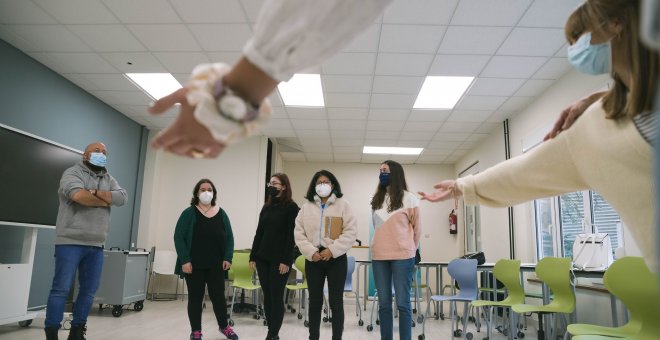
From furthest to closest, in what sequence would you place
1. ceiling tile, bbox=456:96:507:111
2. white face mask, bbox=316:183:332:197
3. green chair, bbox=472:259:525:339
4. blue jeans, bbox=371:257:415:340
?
ceiling tile, bbox=456:96:507:111 → green chair, bbox=472:259:525:339 → white face mask, bbox=316:183:332:197 → blue jeans, bbox=371:257:415:340

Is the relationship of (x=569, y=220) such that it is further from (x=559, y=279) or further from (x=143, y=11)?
(x=143, y=11)

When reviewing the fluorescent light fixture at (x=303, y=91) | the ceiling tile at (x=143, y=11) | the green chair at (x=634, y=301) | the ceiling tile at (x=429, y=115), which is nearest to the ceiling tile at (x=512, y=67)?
the ceiling tile at (x=429, y=115)

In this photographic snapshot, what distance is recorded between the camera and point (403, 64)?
4.91m

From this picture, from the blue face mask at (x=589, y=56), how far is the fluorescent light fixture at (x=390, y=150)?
25.6 feet

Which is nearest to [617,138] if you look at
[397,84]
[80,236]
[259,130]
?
[259,130]

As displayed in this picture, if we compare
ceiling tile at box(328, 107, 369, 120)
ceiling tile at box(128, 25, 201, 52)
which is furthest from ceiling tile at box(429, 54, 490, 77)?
ceiling tile at box(128, 25, 201, 52)

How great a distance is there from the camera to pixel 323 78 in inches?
211

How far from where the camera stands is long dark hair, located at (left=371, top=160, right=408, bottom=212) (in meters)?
3.39

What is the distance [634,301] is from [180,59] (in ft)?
15.3

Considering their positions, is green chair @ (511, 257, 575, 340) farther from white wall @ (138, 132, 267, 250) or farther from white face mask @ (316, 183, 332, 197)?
white wall @ (138, 132, 267, 250)

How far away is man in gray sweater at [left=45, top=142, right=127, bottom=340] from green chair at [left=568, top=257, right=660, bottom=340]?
3.22 m

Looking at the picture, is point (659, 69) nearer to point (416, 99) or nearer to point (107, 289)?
point (416, 99)

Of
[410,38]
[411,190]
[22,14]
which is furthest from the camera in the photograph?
[411,190]

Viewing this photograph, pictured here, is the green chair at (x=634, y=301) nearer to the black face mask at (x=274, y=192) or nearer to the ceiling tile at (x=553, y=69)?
the black face mask at (x=274, y=192)
